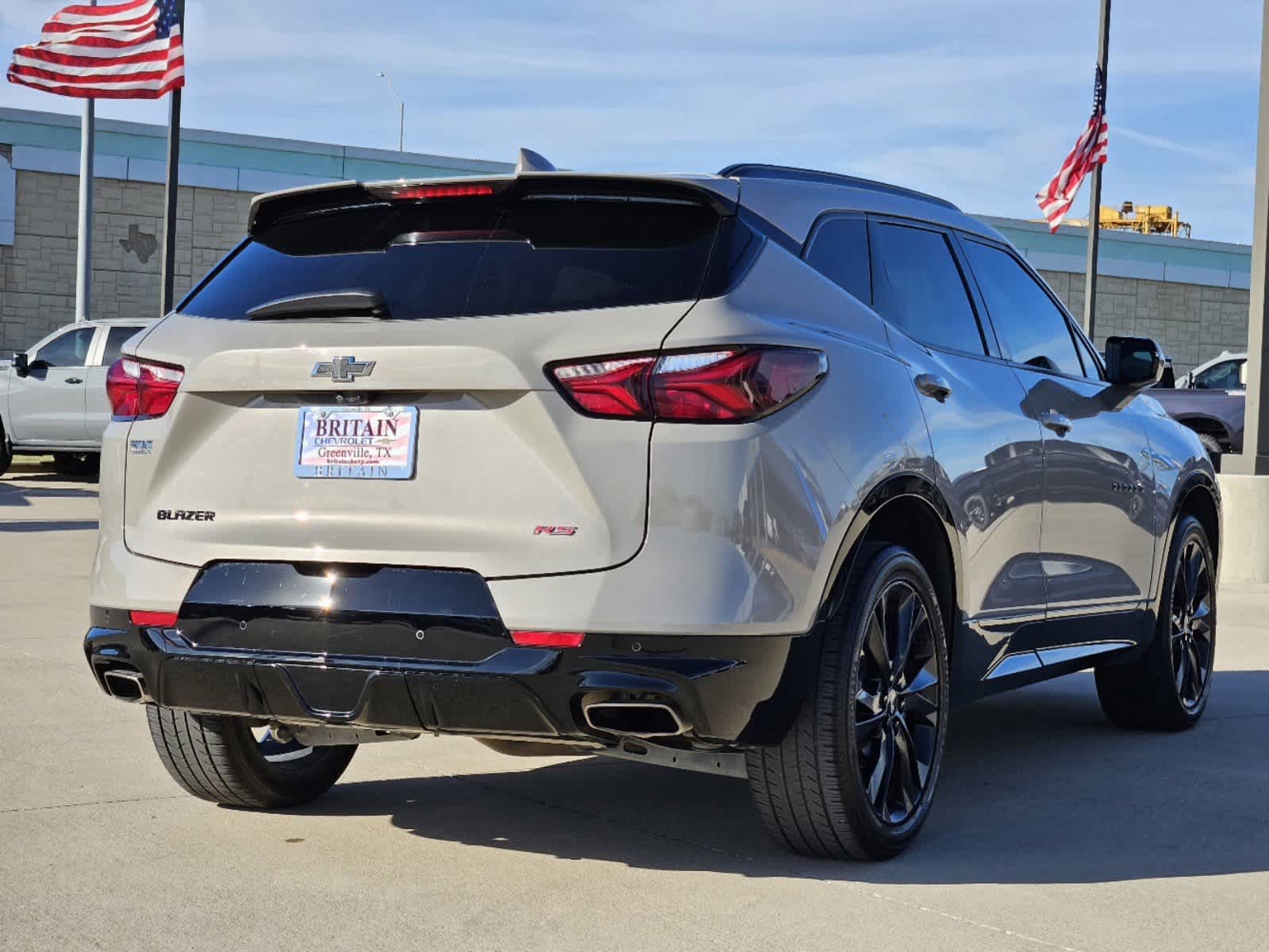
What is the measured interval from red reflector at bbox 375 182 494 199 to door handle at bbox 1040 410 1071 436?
2194 mm

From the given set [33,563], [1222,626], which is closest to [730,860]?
[1222,626]

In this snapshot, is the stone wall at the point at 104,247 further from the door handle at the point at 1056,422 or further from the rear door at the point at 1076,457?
the door handle at the point at 1056,422

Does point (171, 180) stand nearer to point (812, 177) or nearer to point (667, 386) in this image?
point (812, 177)

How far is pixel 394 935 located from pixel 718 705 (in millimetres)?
883

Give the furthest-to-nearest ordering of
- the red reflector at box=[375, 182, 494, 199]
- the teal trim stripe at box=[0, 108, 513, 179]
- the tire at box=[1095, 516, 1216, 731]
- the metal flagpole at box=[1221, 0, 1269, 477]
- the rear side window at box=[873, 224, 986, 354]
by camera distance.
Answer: the teal trim stripe at box=[0, 108, 513, 179] → the metal flagpole at box=[1221, 0, 1269, 477] → the tire at box=[1095, 516, 1216, 731] → the rear side window at box=[873, 224, 986, 354] → the red reflector at box=[375, 182, 494, 199]

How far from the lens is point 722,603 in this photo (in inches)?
158

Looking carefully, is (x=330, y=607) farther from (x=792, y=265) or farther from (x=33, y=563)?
(x=33, y=563)

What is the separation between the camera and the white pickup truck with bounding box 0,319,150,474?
20.4 m

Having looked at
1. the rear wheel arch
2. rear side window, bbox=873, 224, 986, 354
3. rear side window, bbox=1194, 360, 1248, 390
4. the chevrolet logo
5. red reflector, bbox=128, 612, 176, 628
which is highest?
rear side window, bbox=1194, 360, 1248, 390

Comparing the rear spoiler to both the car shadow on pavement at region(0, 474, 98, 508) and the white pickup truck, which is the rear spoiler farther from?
the white pickup truck

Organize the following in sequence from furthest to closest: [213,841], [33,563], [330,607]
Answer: [33,563] < [213,841] < [330,607]

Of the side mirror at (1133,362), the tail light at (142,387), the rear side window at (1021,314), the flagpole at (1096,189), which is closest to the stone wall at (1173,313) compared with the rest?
the flagpole at (1096,189)

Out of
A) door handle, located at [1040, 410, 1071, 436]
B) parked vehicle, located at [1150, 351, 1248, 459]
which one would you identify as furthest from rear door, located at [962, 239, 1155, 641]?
parked vehicle, located at [1150, 351, 1248, 459]

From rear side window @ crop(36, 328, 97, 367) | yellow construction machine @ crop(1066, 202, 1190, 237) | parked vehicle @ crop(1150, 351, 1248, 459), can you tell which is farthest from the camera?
yellow construction machine @ crop(1066, 202, 1190, 237)
